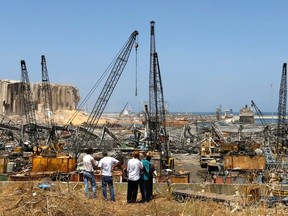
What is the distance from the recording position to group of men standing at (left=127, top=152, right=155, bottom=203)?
1252 cm

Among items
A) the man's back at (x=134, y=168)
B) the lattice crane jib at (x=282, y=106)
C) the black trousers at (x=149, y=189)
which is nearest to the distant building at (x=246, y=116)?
the lattice crane jib at (x=282, y=106)

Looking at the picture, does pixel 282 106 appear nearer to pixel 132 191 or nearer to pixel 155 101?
pixel 155 101

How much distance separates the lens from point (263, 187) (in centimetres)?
1304

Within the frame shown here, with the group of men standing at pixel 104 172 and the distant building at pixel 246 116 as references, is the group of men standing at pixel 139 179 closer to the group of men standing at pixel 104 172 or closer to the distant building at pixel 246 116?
the group of men standing at pixel 104 172

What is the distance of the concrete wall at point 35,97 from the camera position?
390 feet

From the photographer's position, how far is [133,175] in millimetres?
12547

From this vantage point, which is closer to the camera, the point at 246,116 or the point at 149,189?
the point at 149,189

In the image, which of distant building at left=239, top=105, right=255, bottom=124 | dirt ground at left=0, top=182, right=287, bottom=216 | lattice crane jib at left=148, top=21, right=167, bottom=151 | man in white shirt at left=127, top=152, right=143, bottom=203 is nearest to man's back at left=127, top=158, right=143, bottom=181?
man in white shirt at left=127, top=152, right=143, bottom=203

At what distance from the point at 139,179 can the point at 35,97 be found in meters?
123

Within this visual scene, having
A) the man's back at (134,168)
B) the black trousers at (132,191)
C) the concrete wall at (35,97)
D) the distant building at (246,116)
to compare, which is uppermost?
the concrete wall at (35,97)

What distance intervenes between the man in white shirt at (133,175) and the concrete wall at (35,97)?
108007 millimetres

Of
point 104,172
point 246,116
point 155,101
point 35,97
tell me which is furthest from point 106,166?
point 35,97

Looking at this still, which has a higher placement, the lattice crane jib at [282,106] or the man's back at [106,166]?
the lattice crane jib at [282,106]

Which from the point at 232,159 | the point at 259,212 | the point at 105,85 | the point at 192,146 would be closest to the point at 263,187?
the point at 259,212
